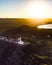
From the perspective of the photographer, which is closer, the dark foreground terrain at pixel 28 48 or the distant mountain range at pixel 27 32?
the dark foreground terrain at pixel 28 48

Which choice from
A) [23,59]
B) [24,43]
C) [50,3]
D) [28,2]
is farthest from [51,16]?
[23,59]

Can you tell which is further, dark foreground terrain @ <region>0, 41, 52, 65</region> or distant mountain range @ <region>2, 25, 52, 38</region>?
distant mountain range @ <region>2, 25, 52, 38</region>

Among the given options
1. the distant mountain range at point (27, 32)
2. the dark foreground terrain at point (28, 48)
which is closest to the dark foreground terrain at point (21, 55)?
the dark foreground terrain at point (28, 48)

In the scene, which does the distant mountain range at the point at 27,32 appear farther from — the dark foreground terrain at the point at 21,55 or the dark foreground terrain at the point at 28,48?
the dark foreground terrain at the point at 21,55

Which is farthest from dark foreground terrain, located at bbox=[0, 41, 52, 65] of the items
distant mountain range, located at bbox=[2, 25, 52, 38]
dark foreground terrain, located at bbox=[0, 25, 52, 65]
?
distant mountain range, located at bbox=[2, 25, 52, 38]

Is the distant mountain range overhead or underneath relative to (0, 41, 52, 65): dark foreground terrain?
overhead

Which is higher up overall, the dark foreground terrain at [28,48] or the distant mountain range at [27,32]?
the distant mountain range at [27,32]

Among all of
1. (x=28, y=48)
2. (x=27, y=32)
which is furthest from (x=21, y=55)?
(x=27, y=32)

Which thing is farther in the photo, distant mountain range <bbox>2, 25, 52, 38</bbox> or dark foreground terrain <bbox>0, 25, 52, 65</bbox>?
distant mountain range <bbox>2, 25, 52, 38</bbox>

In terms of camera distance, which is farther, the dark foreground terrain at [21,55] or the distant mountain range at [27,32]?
the distant mountain range at [27,32]

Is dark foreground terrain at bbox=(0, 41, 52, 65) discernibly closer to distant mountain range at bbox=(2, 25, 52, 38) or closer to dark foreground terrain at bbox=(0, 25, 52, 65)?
dark foreground terrain at bbox=(0, 25, 52, 65)

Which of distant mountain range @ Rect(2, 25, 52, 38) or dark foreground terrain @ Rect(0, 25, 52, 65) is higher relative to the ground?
distant mountain range @ Rect(2, 25, 52, 38)
